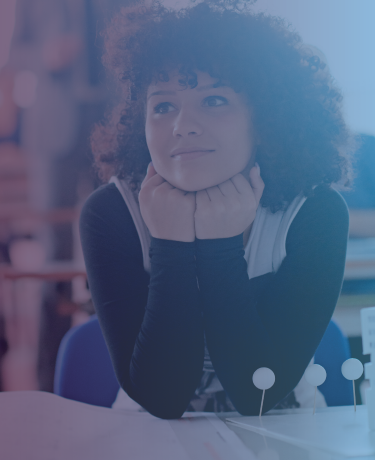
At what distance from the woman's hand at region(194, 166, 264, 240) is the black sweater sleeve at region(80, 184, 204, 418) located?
0.06 metres

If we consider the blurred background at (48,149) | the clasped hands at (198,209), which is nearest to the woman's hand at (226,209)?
the clasped hands at (198,209)

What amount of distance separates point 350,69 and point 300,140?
0.63 ft

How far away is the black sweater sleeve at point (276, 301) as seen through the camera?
73cm

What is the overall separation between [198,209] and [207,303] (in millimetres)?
183

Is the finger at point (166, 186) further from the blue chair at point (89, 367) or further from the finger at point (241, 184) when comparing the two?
the blue chair at point (89, 367)

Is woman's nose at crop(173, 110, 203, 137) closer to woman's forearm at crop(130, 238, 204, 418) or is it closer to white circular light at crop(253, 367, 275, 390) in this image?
woman's forearm at crop(130, 238, 204, 418)

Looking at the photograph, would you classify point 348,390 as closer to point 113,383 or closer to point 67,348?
point 113,383

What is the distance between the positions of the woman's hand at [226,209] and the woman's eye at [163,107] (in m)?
0.18

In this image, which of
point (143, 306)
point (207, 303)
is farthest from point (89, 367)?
point (207, 303)

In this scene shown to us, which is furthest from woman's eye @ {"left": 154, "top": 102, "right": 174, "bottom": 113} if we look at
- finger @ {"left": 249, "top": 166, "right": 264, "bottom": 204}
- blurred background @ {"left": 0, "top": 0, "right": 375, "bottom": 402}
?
finger @ {"left": 249, "top": 166, "right": 264, "bottom": 204}

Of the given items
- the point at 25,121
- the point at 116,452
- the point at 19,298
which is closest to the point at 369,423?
the point at 116,452

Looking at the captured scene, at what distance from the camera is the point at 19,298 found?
2.54 ft

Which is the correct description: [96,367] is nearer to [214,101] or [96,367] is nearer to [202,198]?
[202,198]

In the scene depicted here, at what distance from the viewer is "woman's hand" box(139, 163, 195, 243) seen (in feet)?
2.43
